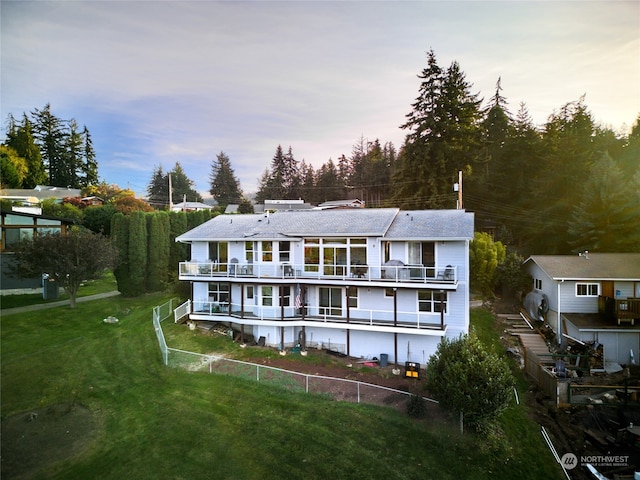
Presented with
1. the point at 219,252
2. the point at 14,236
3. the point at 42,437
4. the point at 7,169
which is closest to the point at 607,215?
the point at 219,252

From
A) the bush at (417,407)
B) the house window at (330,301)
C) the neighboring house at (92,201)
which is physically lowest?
the bush at (417,407)

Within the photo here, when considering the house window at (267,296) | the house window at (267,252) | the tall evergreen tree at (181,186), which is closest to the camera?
the house window at (267,296)

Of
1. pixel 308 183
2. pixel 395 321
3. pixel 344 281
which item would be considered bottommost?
Result: pixel 395 321

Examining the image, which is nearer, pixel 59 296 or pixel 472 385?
pixel 472 385

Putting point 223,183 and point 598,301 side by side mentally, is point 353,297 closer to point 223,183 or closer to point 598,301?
point 598,301

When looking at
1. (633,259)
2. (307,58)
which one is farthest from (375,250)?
(633,259)

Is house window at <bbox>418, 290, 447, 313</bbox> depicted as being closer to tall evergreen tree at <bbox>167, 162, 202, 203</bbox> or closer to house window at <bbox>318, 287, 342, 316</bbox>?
house window at <bbox>318, 287, 342, 316</bbox>

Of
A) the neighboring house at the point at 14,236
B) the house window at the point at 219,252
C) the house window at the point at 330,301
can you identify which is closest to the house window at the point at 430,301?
the house window at the point at 330,301

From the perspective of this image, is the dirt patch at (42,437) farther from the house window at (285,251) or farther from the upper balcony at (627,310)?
the upper balcony at (627,310)
